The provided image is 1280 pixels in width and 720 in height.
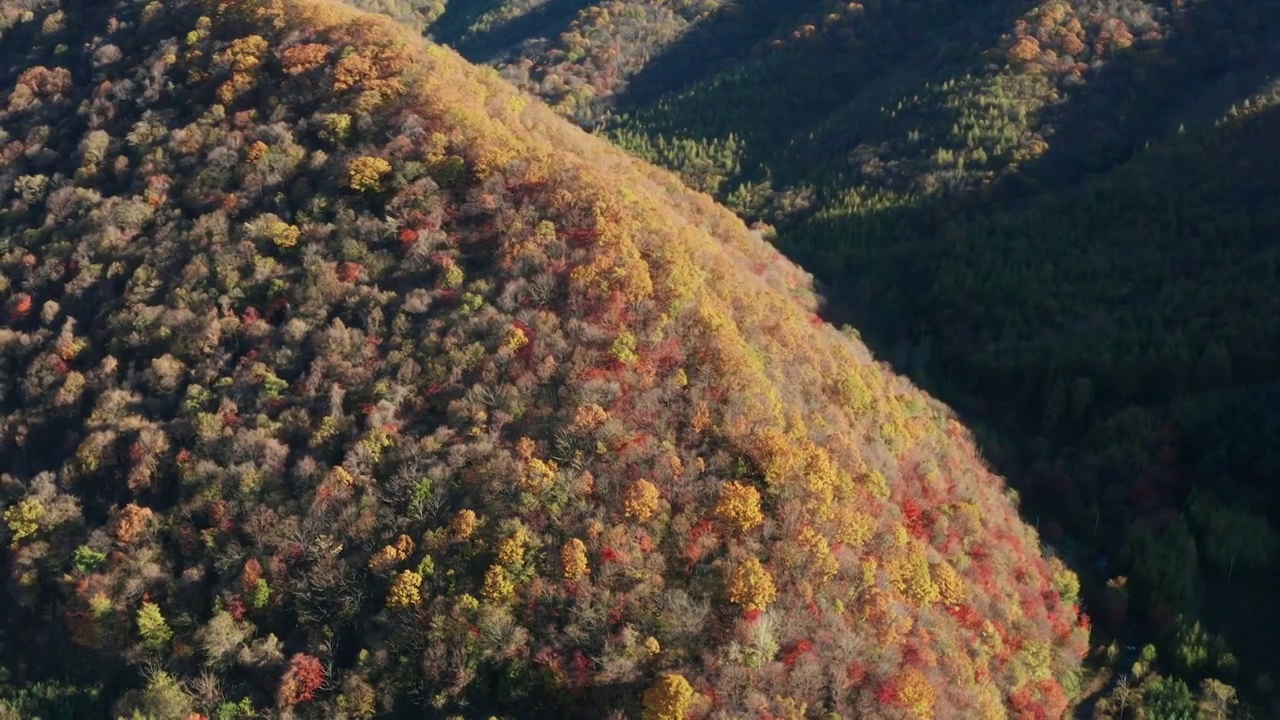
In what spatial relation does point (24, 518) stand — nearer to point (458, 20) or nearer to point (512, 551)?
point (512, 551)

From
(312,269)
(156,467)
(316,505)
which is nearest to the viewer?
(316,505)

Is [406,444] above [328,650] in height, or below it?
above

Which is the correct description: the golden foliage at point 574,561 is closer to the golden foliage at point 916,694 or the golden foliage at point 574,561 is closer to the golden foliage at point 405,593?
the golden foliage at point 405,593

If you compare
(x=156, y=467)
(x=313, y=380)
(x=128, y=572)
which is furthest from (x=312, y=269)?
(x=128, y=572)

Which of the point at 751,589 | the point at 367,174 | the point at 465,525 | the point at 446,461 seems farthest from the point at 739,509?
the point at 367,174

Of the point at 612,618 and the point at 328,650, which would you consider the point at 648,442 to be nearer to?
the point at 612,618

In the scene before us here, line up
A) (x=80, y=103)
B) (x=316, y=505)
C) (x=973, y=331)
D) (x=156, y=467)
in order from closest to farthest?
(x=316, y=505) < (x=156, y=467) < (x=80, y=103) < (x=973, y=331)

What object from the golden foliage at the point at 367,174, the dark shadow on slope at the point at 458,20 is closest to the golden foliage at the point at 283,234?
the golden foliage at the point at 367,174
